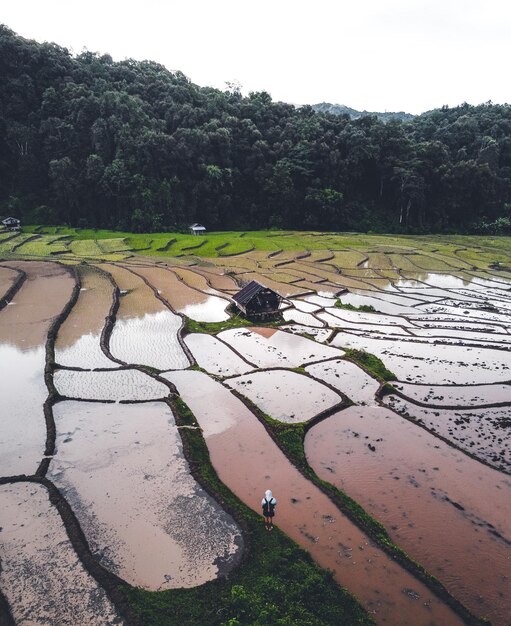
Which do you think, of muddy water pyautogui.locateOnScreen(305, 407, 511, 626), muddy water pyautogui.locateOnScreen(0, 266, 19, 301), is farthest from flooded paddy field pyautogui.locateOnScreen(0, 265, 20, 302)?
muddy water pyautogui.locateOnScreen(305, 407, 511, 626)

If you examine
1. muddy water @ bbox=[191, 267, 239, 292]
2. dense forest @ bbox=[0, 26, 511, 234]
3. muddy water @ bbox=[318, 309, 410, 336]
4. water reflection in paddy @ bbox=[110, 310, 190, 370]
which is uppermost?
dense forest @ bbox=[0, 26, 511, 234]

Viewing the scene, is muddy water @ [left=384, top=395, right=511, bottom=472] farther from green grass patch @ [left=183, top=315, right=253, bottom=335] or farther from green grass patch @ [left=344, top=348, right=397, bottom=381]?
green grass patch @ [left=183, top=315, right=253, bottom=335]

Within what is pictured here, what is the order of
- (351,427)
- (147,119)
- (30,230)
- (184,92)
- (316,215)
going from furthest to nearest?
(184,92), (316,215), (147,119), (30,230), (351,427)

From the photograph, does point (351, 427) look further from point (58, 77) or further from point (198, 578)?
point (58, 77)

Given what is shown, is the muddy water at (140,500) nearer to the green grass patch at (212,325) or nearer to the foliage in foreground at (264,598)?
the foliage in foreground at (264,598)

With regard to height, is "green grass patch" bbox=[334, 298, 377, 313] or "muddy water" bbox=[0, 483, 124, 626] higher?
"muddy water" bbox=[0, 483, 124, 626]

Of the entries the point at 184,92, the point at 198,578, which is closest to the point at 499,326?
the point at 198,578
